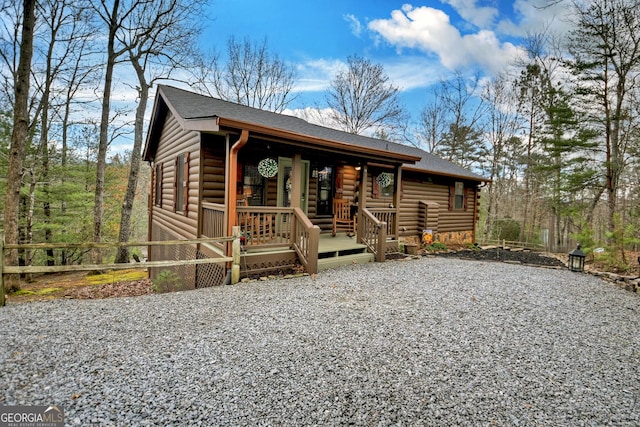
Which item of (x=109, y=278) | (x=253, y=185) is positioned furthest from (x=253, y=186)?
(x=109, y=278)

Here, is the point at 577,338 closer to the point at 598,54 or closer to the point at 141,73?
the point at 598,54

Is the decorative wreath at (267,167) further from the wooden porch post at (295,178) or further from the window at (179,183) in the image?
the window at (179,183)

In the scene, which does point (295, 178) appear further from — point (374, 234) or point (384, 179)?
point (384, 179)

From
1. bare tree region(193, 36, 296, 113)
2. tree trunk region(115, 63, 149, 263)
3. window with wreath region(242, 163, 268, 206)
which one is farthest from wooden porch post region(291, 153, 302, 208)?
bare tree region(193, 36, 296, 113)

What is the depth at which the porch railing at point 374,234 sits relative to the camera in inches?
287

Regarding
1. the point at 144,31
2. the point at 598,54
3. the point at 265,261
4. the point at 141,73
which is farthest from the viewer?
the point at 141,73

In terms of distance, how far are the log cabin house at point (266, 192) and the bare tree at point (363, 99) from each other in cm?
1002

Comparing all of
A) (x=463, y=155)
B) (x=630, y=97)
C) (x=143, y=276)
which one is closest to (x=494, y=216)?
(x=463, y=155)

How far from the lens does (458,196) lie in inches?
529

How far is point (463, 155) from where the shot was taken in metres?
22.1

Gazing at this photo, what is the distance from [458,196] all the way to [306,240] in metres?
10.1

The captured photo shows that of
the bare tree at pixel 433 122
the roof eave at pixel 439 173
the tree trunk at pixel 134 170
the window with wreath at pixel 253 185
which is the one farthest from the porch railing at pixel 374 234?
the bare tree at pixel 433 122

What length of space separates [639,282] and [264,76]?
19550 mm

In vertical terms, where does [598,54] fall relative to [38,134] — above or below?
above
